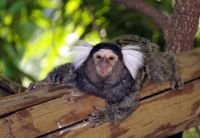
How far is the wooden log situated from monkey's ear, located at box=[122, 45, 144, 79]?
111 millimetres

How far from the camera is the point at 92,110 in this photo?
2.29m

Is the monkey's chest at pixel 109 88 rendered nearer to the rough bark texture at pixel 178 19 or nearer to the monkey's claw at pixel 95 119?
the monkey's claw at pixel 95 119

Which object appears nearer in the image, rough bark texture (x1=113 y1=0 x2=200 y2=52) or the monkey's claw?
the monkey's claw

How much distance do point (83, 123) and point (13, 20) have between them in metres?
1.21

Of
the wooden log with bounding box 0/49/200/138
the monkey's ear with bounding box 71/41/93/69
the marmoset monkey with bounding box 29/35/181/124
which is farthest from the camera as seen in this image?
the monkey's ear with bounding box 71/41/93/69

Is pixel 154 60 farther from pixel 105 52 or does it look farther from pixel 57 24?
pixel 57 24

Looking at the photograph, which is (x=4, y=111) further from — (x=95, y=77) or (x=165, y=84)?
(x=165, y=84)

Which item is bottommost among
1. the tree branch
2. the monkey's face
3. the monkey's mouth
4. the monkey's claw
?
the monkey's claw

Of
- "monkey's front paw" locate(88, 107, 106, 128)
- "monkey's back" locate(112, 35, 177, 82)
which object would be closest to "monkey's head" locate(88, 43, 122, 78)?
"monkey's back" locate(112, 35, 177, 82)

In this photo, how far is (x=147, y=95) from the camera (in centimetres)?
244

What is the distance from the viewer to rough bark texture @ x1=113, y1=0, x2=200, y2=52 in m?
2.86

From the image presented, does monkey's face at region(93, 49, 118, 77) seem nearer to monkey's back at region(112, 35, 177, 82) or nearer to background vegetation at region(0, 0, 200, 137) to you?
monkey's back at region(112, 35, 177, 82)

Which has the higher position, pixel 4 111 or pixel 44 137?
pixel 4 111

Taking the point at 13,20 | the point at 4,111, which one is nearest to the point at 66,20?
the point at 13,20
